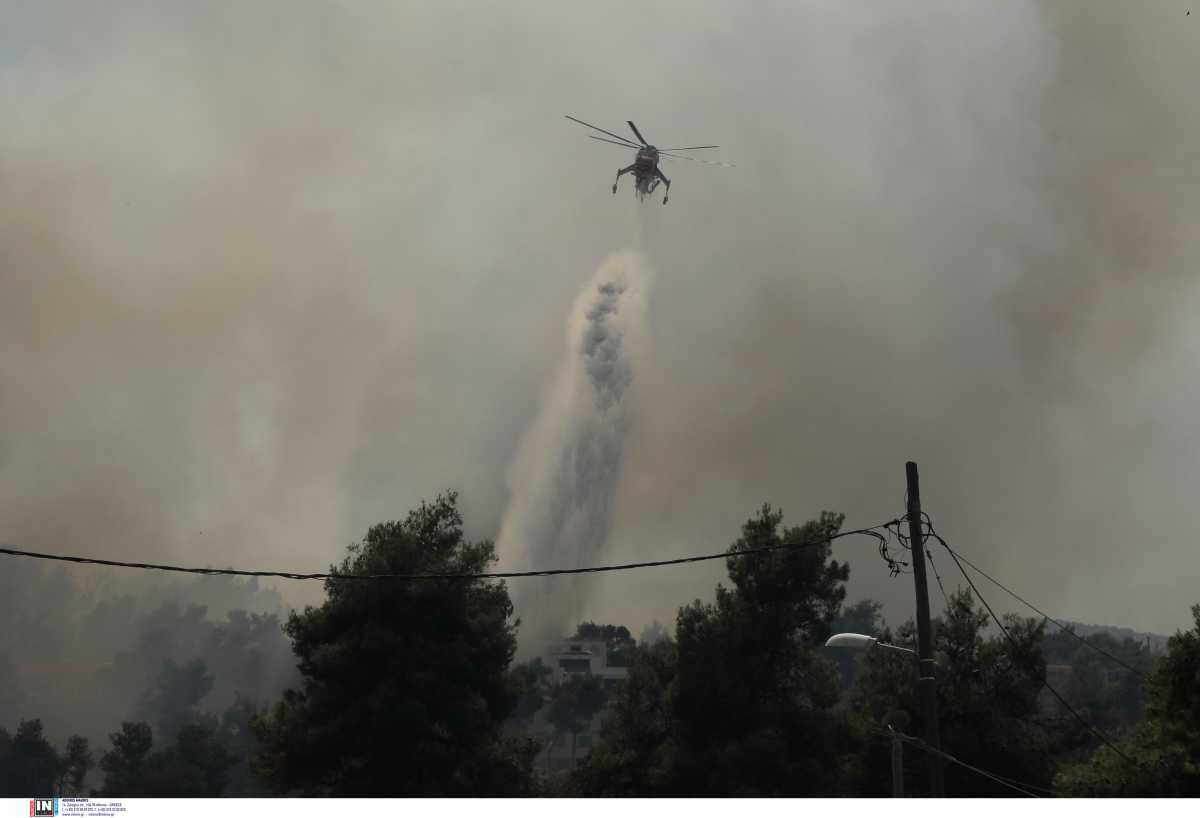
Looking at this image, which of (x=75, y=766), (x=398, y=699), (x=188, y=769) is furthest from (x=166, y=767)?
(x=398, y=699)

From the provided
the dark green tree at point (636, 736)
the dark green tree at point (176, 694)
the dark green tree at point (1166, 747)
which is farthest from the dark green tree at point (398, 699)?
the dark green tree at point (176, 694)

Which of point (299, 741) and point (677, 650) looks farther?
point (677, 650)

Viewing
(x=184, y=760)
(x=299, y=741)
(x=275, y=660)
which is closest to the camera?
(x=299, y=741)

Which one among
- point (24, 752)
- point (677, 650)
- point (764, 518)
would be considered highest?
point (764, 518)

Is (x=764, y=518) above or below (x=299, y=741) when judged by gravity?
above

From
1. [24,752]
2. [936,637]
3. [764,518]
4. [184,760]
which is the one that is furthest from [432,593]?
[24,752]

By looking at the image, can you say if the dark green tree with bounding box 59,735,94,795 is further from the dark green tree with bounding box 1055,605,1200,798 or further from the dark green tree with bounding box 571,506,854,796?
the dark green tree with bounding box 1055,605,1200,798

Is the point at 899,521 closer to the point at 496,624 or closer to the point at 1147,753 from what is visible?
the point at 1147,753

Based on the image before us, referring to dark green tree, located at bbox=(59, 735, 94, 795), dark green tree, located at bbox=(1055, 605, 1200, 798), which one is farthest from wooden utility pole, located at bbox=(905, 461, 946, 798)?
dark green tree, located at bbox=(59, 735, 94, 795)

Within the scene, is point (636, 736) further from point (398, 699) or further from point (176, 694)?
point (176, 694)
